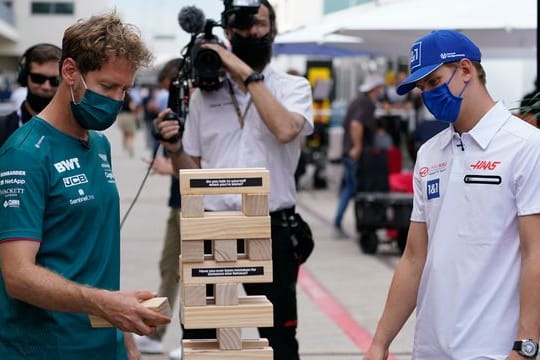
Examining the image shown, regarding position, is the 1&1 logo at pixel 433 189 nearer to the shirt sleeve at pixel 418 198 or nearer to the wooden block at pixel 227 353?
the shirt sleeve at pixel 418 198

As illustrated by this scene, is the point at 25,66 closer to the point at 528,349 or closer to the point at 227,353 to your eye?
the point at 227,353

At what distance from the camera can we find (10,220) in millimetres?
3037

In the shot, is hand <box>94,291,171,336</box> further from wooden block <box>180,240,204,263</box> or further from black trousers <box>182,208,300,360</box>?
black trousers <box>182,208,300,360</box>

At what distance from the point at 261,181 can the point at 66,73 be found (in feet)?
2.21

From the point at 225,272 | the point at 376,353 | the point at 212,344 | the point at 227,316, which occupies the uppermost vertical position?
the point at 225,272

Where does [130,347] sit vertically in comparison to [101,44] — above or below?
below

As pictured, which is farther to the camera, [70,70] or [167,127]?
[167,127]

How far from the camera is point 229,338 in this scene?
10.5 feet

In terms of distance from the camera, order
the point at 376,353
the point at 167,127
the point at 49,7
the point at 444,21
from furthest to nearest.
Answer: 1. the point at 49,7
2. the point at 444,21
3. the point at 167,127
4. the point at 376,353

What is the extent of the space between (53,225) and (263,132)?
1.86 meters

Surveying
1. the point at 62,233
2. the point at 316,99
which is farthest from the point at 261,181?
the point at 316,99

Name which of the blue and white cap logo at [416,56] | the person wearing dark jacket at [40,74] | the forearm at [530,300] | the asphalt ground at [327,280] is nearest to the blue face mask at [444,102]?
the blue and white cap logo at [416,56]

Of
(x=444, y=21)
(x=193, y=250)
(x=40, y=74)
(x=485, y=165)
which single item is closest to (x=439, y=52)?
(x=485, y=165)

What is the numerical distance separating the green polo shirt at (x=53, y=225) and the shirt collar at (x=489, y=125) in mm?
1179
